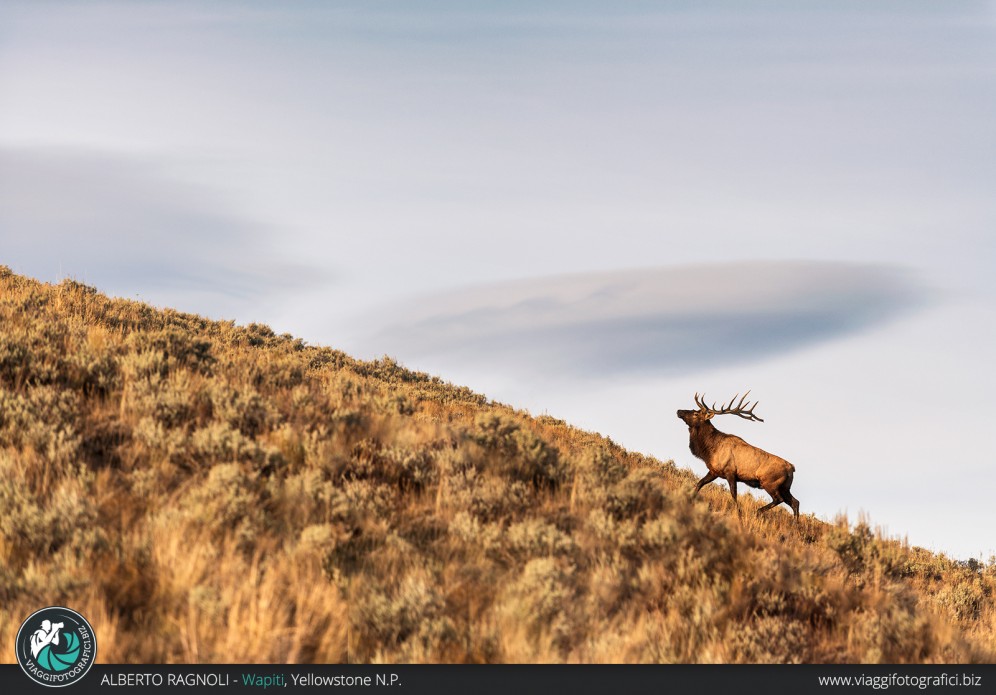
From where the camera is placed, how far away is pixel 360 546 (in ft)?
22.2

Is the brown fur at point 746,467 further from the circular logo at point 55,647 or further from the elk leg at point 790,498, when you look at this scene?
A: the circular logo at point 55,647

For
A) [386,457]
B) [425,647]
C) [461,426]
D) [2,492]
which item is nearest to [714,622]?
[425,647]

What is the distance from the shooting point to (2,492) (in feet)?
21.5

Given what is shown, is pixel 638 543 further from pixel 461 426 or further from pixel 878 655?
pixel 461 426

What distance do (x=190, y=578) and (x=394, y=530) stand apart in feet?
6.60

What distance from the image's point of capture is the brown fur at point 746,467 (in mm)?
12805

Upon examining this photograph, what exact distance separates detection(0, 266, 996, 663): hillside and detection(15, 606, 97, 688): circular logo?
0.40 ft
